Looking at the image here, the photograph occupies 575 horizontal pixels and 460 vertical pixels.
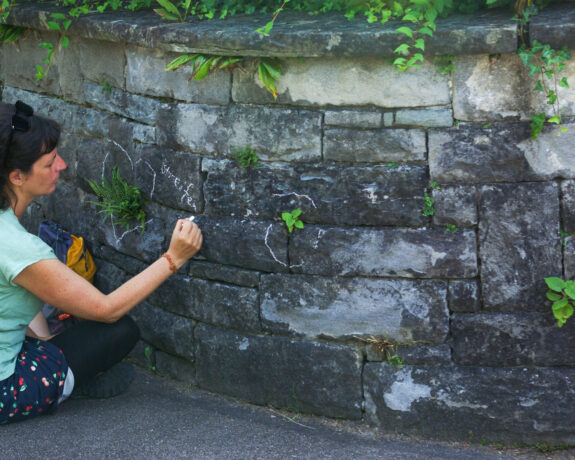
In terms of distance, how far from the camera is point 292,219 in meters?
3.39

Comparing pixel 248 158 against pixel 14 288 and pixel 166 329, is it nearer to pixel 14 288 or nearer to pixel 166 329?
pixel 166 329

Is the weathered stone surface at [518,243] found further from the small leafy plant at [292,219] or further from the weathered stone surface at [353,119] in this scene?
the small leafy plant at [292,219]

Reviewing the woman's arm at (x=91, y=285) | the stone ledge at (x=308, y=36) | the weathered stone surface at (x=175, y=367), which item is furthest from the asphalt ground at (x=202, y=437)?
the stone ledge at (x=308, y=36)

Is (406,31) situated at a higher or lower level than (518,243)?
higher

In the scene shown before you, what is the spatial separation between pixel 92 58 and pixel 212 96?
104 centimetres

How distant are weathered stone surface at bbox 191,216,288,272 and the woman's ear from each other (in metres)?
0.82

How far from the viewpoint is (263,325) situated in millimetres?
3578

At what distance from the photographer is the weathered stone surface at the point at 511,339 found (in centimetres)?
322

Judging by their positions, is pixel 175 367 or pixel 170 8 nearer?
pixel 170 8

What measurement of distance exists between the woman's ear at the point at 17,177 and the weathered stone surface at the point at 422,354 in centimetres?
175

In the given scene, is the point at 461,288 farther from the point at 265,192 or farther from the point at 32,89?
the point at 32,89

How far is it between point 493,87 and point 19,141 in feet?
6.67

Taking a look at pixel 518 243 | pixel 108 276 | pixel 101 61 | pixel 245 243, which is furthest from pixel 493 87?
pixel 108 276

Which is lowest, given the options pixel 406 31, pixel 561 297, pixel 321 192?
pixel 561 297
